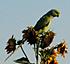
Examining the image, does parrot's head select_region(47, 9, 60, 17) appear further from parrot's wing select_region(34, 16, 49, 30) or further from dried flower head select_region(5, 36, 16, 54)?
dried flower head select_region(5, 36, 16, 54)

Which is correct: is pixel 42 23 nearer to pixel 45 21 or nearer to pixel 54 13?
pixel 45 21

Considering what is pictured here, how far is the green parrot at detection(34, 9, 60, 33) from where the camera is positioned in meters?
4.96

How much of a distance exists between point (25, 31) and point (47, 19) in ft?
1.34

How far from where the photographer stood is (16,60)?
17.4 ft

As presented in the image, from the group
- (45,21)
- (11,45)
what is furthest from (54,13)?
(11,45)

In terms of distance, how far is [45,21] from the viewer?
5074 millimetres

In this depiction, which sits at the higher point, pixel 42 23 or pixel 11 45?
pixel 42 23

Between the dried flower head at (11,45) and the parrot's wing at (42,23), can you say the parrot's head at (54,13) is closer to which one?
the parrot's wing at (42,23)

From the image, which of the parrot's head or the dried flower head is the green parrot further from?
the dried flower head

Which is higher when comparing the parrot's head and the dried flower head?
the parrot's head

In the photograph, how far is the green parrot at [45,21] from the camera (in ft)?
16.3

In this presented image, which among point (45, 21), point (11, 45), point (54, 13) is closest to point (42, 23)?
point (45, 21)

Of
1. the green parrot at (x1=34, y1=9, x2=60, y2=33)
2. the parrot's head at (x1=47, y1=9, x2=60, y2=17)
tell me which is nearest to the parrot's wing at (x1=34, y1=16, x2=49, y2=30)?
the green parrot at (x1=34, y1=9, x2=60, y2=33)

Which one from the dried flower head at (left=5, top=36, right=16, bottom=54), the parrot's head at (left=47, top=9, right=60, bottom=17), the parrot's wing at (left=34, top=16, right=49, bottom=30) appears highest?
the parrot's head at (left=47, top=9, right=60, bottom=17)
